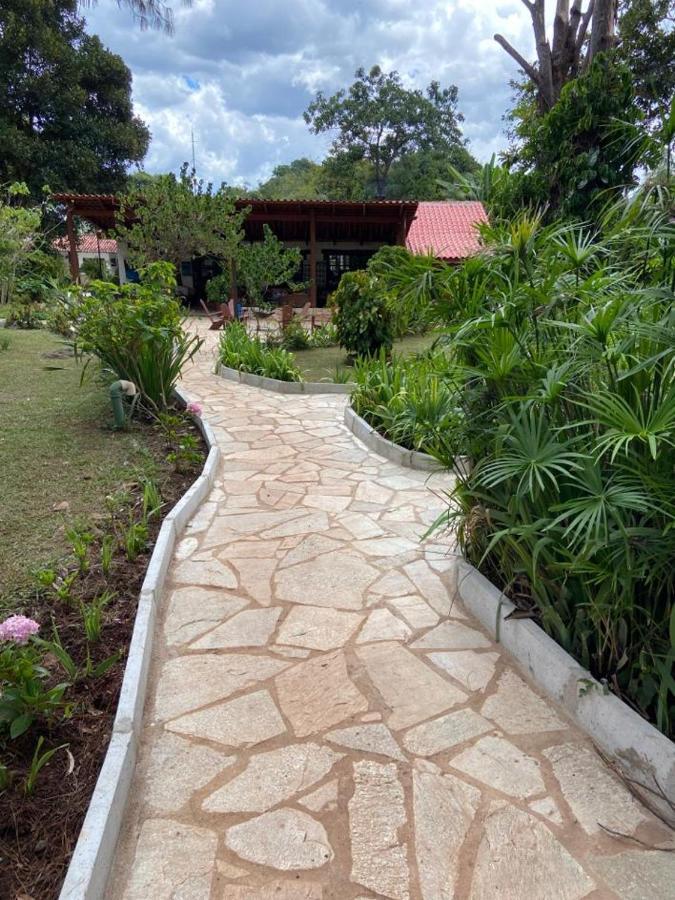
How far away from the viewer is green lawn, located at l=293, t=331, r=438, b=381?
360 inches

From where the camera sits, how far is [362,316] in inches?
364

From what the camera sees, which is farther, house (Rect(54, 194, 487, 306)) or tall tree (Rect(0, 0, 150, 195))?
tall tree (Rect(0, 0, 150, 195))

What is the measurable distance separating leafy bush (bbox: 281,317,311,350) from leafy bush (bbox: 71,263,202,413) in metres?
5.70

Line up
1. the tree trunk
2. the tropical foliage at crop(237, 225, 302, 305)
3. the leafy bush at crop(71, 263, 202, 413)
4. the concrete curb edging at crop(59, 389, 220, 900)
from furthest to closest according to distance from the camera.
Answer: the tropical foliage at crop(237, 225, 302, 305) → the leafy bush at crop(71, 263, 202, 413) → the tree trunk → the concrete curb edging at crop(59, 389, 220, 900)

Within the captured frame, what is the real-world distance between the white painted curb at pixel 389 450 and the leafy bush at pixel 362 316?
346 centimetres

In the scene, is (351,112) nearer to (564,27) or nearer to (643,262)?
(564,27)

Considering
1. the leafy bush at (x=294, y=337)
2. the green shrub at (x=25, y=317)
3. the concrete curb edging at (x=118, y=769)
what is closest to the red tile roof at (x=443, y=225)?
the leafy bush at (x=294, y=337)

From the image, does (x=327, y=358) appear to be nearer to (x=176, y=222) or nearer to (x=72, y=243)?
(x=176, y=222)

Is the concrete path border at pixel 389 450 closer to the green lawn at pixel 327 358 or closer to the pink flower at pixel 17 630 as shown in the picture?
the green lawn at pixel 327 358

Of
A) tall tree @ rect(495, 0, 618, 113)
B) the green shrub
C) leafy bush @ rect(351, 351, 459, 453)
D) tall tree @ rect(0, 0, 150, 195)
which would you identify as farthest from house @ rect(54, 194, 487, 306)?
leafy bush @ rect(351, 351, 459, 453)

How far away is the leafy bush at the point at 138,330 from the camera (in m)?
5.33

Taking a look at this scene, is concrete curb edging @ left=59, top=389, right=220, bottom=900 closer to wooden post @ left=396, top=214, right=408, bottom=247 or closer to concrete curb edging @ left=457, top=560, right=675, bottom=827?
concrete curb edging @ left=457, top=560, right=675, bottom=827

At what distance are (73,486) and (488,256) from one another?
10.5ft

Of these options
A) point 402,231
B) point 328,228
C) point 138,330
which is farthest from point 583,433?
point 328,228
